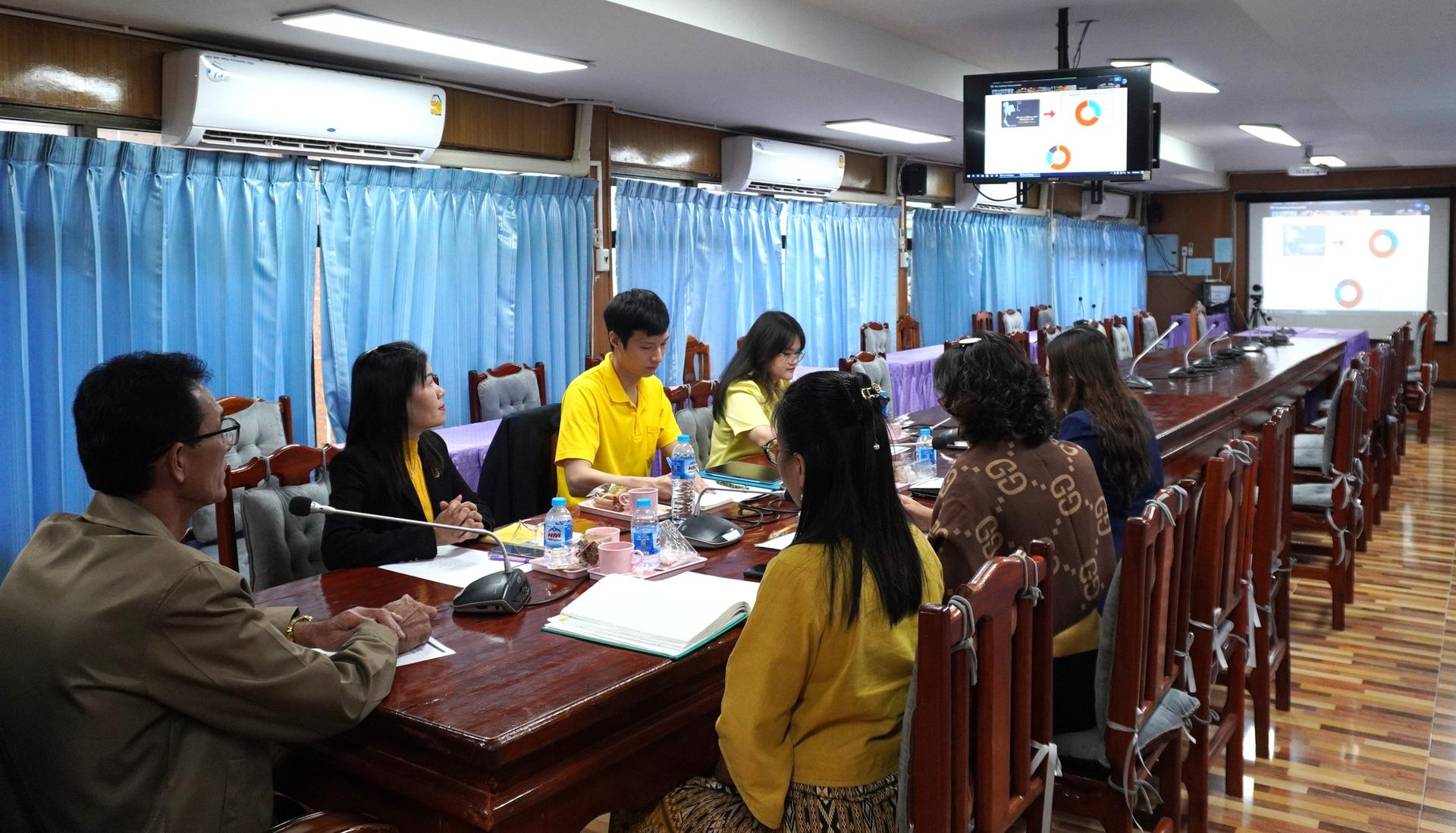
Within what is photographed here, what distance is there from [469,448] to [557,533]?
2.34 metres

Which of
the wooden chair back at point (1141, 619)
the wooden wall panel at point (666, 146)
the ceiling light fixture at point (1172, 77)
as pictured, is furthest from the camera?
the wooden wall panel at point (666, 146)

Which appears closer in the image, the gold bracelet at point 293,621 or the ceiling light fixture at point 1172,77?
the gold bracelet at point 293,621

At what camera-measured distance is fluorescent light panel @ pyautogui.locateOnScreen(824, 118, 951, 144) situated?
6797mm

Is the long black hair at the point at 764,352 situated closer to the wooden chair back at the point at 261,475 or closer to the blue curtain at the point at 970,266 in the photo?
the wooden chair back at the point at 261,475

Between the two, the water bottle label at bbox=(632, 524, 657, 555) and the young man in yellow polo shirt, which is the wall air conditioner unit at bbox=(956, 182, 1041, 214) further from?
Result: the water bottle label at bbox=(632, 524, 657, 555)

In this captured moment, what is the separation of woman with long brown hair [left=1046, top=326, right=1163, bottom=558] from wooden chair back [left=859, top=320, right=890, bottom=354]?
16.9 feet

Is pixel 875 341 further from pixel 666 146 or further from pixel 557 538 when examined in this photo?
pixel 557 538

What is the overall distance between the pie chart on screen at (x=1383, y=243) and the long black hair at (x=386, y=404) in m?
13.4

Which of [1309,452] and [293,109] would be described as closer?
[293,109]

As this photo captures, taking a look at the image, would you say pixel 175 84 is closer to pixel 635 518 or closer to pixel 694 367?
pixel 635 518

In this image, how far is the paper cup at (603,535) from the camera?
8.01ft

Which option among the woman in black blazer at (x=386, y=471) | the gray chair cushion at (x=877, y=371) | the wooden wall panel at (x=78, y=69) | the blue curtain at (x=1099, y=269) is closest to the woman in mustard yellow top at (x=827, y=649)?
the woman in black blazer at (x=386, y=471)

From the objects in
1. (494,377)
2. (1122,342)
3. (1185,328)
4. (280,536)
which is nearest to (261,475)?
(280,536)

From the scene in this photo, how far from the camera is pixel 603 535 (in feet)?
8.12
